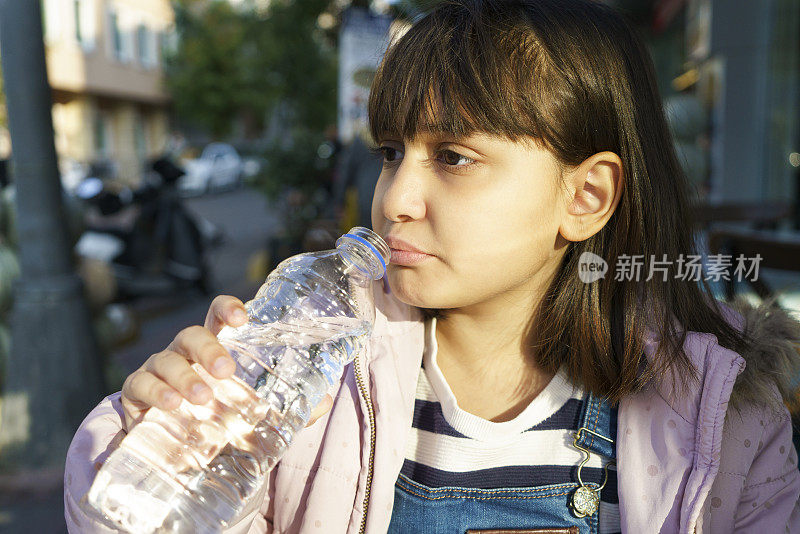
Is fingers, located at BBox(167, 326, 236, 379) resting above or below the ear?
below

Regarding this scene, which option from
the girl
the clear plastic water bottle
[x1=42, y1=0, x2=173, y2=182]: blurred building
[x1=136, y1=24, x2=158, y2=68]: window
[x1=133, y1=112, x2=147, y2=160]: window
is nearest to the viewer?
the clear plastic water bottle

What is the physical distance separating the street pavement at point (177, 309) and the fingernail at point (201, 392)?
8.49ft

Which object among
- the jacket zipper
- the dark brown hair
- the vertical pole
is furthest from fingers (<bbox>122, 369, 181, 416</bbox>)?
the vertical pole

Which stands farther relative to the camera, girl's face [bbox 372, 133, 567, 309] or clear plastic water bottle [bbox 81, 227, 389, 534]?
girl's face [bbox 372, 133, 567, 309]

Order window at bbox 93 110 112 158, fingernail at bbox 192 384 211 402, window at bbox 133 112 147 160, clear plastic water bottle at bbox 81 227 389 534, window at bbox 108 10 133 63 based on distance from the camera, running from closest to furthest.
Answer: fingernail at bbox 192 384 211 402
clear plastic water bottle at bbox 81 227 389 534
window at bbox 108 10 133 63
window at bbox 93 110 112 158
window at bbox 133 112 147 160

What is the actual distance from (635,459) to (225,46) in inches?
1127

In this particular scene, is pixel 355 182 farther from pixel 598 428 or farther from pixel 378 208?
pixel 598 428

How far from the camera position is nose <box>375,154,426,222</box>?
1436 millimetres

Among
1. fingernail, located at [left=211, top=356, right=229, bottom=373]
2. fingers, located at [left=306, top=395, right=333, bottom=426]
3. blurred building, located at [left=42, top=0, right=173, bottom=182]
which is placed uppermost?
blurred building, located at [left=42, top=0, right=173, bottom=182]

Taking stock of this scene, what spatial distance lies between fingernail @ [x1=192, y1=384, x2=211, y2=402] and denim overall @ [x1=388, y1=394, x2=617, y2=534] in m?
0.59

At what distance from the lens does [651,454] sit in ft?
4.75

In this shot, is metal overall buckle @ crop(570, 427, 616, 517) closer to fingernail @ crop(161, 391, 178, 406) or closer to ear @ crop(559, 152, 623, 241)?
ear @ crop(559, 152, 623, 241)

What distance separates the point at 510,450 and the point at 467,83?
83 cm

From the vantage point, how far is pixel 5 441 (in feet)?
11.7
